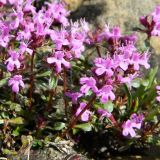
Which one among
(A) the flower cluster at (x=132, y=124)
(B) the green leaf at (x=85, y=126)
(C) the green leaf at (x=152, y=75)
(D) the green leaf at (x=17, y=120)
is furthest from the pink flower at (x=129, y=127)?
(D) the green leaf at (x=17, y=120)

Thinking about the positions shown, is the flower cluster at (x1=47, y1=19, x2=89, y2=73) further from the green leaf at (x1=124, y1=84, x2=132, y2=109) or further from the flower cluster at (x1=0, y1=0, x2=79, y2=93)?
the green leaf at (x1=124, y1=84, x2=132, y2=109)

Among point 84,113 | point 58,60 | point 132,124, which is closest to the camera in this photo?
point 58,60

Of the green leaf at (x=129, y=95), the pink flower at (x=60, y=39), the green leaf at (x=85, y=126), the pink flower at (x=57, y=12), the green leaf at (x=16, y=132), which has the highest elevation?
the pink flower at (x=57, y=12)

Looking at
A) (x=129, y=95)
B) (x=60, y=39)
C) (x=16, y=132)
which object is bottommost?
(x=16, y=132)

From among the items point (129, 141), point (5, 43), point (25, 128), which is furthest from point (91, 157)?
point (5, 43)

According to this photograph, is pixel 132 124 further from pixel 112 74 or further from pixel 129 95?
pixel 112 74

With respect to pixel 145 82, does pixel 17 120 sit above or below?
below

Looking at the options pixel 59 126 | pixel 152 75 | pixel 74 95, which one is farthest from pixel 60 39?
pixel 152 75

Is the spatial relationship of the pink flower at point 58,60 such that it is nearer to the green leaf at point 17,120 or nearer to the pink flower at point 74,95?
the pink flower at point 74,95
